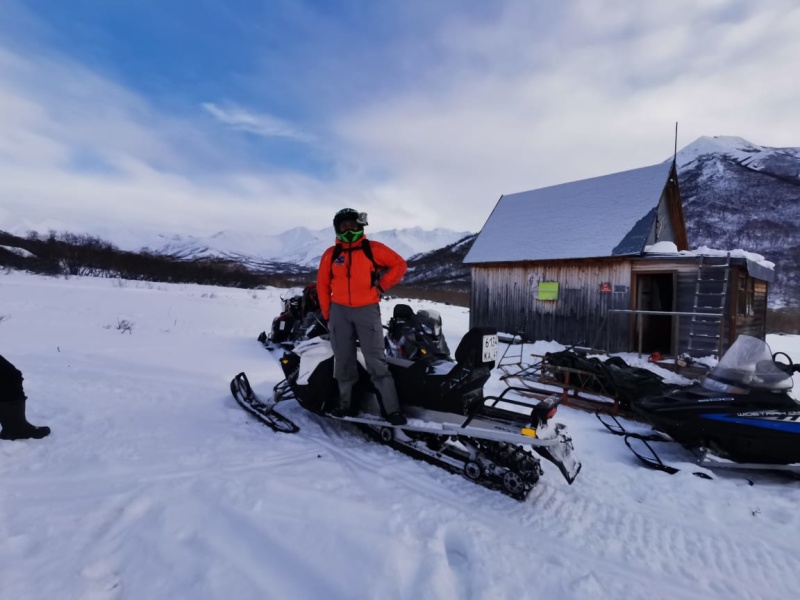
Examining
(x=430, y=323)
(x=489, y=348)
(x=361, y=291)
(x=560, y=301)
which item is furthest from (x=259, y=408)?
(x=560, y=301)

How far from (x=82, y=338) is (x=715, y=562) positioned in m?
8.27

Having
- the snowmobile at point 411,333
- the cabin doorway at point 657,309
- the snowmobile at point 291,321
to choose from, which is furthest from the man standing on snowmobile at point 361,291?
the cabin doorway at point 657,309

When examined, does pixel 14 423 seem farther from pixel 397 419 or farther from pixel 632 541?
pixel 632 541

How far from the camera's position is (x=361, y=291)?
3.48 metres

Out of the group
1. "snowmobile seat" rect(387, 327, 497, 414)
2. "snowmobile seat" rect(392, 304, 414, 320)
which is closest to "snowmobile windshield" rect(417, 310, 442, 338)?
"snowmobile seat" rect(392, 304, 414, 320)

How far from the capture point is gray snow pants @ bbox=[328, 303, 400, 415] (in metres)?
3.53

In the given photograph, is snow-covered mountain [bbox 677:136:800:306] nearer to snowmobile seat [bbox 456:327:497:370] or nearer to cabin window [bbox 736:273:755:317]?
cabin window [bbox 736:273:755:317]

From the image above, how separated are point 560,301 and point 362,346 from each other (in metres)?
9.71

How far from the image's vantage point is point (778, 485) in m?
3.29

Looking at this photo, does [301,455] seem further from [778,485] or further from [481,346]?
[778,485]

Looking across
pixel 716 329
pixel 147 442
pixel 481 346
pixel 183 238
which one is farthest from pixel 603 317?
pixel 183 238

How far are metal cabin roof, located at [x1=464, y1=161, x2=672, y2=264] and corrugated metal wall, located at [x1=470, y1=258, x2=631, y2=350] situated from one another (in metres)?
0.37

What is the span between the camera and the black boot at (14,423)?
3.06m

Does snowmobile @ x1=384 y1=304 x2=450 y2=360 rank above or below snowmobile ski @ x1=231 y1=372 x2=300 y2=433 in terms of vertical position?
above
